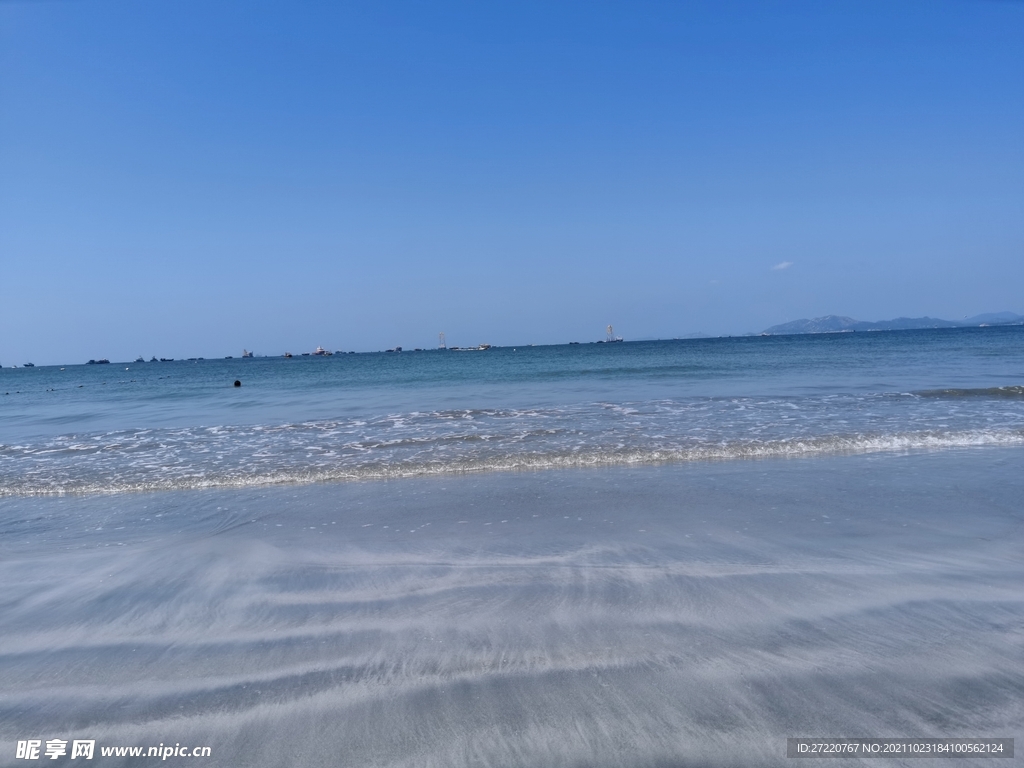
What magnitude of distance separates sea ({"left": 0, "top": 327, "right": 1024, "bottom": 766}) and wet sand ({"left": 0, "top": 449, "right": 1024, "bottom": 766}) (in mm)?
24

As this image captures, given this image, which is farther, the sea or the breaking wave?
the breaking wave

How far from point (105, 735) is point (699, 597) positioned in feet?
13.6

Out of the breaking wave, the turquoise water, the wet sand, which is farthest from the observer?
the turquoise water

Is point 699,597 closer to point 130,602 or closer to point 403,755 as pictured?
point 403,755

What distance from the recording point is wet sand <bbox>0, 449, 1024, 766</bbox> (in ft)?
11.6

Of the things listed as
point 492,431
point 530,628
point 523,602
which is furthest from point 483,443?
point 530,628

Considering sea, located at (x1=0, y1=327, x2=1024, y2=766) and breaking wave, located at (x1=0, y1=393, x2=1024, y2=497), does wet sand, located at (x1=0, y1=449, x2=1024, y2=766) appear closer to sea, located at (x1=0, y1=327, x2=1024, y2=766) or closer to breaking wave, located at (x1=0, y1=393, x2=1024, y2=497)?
sea, located at (x1=0, y1=327, x2=1024, y2=766)

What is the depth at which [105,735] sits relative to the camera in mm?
3705

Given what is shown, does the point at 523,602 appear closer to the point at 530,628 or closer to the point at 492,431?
the point at 530,628

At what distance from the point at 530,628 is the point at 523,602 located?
49 cm

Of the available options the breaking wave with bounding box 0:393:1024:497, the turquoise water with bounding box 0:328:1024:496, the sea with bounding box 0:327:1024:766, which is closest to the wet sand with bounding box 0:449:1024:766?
the sea with bounding box 0:327:1024:766

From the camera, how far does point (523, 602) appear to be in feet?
17.1

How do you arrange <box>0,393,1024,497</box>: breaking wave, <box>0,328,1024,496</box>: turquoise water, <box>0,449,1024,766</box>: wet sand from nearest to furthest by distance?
<box>0,449,1024,766</box>: wet sand, <box>0,393,1024,497</box>: breaking wave, <box>0,328,1024,496</box>: turquoise water

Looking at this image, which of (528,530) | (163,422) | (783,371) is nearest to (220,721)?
(528,530)
